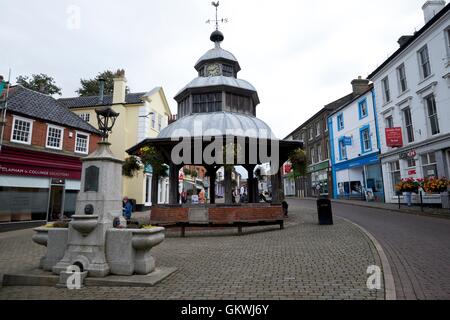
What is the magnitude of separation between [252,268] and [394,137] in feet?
62.9

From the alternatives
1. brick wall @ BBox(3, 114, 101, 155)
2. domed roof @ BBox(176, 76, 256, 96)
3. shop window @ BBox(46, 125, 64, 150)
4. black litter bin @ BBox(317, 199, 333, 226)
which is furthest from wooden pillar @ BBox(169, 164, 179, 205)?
shop window @ BBox(46, 125, 64, 150)

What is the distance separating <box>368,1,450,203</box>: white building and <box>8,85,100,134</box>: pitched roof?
75.5 ft

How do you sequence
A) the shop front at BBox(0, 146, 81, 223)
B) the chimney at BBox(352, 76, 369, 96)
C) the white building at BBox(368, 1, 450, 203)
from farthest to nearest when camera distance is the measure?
the chimney at BBox(352, 76, 369, 96), the white building at BBox(368, 1, 450, 203), the shop front at BBox(0, 146, 81, 223)

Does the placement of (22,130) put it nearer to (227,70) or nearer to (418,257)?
(227,70)

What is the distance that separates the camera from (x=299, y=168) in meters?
13.6

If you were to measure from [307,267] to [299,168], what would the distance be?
816 cm

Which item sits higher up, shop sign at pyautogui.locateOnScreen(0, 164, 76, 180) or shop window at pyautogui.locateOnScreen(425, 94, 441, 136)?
shop window at pyautogui.locateOnScreen(425, 94, 441, 136)

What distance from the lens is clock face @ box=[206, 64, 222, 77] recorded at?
17047 millimetres

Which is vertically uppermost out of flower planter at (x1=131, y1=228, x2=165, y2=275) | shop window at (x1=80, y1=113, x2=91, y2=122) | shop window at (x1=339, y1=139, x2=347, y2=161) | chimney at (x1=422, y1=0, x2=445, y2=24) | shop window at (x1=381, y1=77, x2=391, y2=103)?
chimney at (x1=422, y1=0, x2=445, y2=24)

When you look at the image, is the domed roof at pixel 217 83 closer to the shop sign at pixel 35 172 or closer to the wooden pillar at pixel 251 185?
the wooden pillar at pixel 251 185

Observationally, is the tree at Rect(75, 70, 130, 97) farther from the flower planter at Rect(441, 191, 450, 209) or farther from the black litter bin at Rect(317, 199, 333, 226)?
the flower planter at Rect(441, 191, 450, 209)

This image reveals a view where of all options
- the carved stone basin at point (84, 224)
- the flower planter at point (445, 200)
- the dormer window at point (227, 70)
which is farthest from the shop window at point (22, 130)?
the flower planter at point (445, 200)
